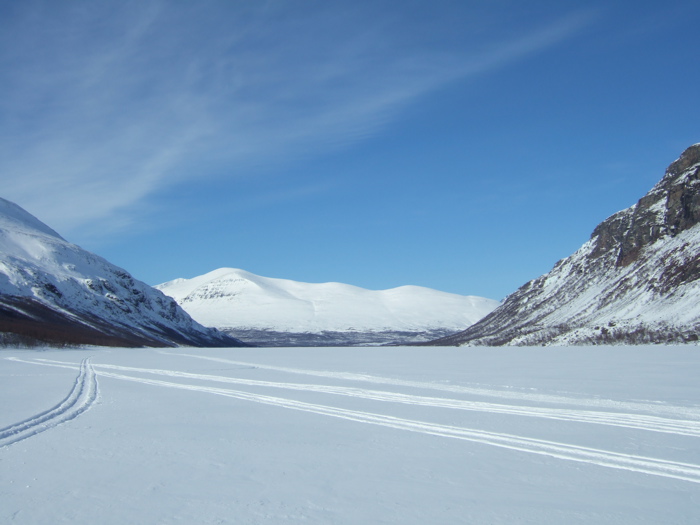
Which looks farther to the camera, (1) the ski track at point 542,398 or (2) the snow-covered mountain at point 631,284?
(2) the snow-covered mountain at point 631,284

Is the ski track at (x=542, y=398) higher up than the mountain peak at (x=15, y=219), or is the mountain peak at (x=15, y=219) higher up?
the mountain peak at (x=15, y=219)

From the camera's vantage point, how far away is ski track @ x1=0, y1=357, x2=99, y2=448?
40.9ft

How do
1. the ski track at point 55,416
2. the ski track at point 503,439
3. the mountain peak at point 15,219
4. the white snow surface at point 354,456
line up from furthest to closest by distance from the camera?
1. the mountain peak at point 15,219
2. the ski track at point 55,416
3. the ski track at point 503,439
4. the white snow surface at point 354,456

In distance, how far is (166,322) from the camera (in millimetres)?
180625

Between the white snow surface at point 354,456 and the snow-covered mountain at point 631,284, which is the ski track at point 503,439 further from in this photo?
the snow-covered mountain at point 631,284

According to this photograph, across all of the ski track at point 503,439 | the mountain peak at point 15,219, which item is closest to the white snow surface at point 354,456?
the ski track at point 503,439

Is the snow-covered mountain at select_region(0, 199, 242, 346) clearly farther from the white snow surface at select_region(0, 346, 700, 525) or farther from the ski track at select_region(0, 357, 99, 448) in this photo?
the white snow surface at select_region(0, 346, 700, 525)

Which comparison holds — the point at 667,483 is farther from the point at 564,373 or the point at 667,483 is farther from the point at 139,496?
the point at 564,373

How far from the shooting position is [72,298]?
5546 inches

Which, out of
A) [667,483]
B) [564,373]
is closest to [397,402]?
[667,483]

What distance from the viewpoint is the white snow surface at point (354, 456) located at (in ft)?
25.5

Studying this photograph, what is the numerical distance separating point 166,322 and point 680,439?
18212 centimetres

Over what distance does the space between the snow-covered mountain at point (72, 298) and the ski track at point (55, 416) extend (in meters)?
65.6

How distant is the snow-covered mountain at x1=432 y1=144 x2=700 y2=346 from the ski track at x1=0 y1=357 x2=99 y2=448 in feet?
259
